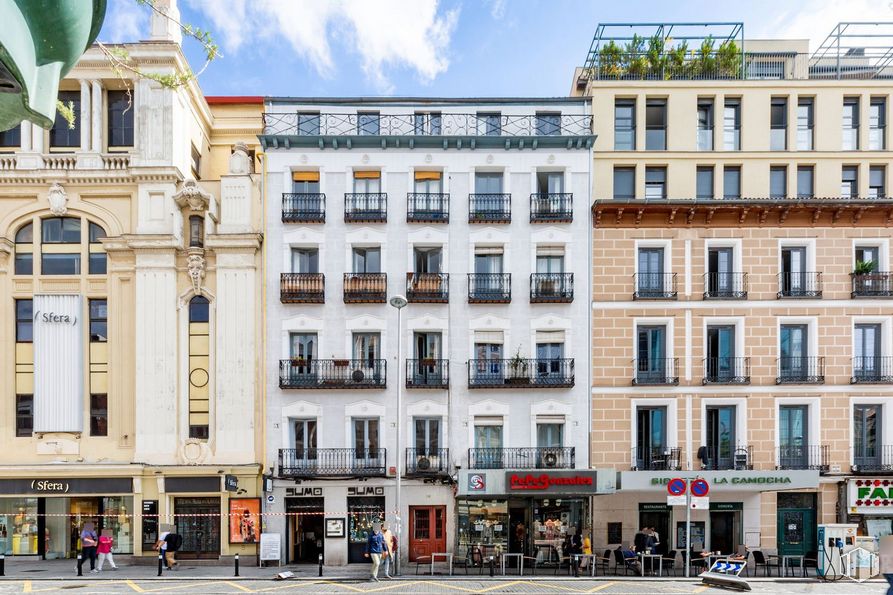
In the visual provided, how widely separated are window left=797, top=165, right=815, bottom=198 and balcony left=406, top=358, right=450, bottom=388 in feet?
51.4

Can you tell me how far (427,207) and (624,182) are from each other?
26.4 ft

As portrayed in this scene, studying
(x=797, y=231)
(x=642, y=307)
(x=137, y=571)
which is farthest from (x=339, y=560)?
(x=797, y=231)

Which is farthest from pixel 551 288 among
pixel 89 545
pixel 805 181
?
pixel 89 545

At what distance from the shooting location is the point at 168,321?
72.8 ft

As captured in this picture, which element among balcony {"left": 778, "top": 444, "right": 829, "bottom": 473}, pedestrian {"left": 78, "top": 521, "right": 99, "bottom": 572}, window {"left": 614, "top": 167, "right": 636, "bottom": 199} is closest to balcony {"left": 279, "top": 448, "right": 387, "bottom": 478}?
pedestrian {"left": 78, "top": 521, "right": 99, "bottom": 572}

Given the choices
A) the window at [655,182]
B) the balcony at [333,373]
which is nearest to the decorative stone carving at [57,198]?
the balcony at [333,373]

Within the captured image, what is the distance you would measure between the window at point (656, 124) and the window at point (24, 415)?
26.1 meters

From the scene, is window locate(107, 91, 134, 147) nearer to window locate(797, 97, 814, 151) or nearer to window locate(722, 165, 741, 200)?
window locate(722, 165, 741, 200)

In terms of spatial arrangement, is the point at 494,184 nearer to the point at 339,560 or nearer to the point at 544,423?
the point at 544,423

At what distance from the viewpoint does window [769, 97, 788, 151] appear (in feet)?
76.4

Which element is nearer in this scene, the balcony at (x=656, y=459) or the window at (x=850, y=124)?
the balcony at (x=656, y=459)

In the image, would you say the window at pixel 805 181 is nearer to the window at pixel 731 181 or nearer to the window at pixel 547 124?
the window at pixel 731 181

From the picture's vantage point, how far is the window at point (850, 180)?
23219mm

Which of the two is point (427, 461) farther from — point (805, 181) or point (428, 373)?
point (805, 181)
